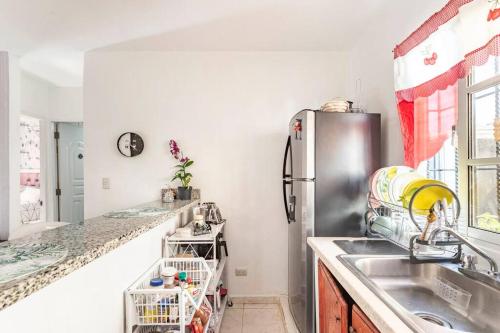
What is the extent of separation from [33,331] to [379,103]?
7.54 ft

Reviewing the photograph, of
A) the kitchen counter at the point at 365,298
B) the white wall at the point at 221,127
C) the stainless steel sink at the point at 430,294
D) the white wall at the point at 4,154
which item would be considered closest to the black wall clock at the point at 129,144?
the white wall at the point at 221,127

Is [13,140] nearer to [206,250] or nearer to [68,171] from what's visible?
[68,171]

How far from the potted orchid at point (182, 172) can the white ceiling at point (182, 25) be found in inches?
37.9

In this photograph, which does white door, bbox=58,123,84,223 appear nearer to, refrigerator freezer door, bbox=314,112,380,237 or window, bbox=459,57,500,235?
refrigerator freezer door, bbox=314,112,380,237

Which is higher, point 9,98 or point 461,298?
point 9,98

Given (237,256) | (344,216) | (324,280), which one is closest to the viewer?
(324,280)

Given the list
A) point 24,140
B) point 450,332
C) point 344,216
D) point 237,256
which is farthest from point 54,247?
point 24,140

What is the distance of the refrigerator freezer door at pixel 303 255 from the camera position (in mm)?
1942

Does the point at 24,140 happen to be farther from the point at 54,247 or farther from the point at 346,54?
the point at 346,54

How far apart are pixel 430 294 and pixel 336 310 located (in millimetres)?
397

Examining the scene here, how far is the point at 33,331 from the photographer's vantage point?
2.51ft

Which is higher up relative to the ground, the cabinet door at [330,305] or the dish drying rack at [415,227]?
the dish drying rack at [415,227]

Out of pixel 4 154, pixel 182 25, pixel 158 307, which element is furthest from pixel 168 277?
pixel 4 154

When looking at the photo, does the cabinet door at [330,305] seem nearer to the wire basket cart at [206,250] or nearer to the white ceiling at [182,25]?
the wire basket cart at [206,250]
